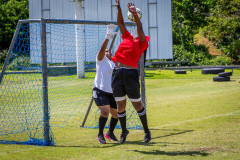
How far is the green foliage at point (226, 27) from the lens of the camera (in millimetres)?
42281

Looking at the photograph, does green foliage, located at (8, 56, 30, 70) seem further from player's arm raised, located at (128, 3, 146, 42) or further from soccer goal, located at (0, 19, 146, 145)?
player's arm raised, located at (128, 3, 146, 42)

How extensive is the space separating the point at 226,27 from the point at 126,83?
125 ft

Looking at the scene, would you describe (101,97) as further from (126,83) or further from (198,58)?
(198,58)

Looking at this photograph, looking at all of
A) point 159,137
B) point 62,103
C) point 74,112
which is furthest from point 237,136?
point 62,103

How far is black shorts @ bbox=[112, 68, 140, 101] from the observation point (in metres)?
7.47

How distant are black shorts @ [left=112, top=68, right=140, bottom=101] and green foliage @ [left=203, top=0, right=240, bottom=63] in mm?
35858

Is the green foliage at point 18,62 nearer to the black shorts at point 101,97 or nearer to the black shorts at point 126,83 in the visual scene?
the black shorts at point 101,97

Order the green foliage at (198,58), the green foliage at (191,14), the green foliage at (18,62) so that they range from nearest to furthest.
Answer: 1. the green foliage at (18,62)
2. the green foliage at (198,58)
3. the green foliage at (191,14)

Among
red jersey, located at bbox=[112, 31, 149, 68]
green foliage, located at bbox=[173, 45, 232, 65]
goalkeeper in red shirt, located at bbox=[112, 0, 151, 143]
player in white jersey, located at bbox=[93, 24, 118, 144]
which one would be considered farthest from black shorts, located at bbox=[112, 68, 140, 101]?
green foliage, located at bbox=[173, 45, 232, 65]

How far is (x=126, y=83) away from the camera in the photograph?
7.48 m

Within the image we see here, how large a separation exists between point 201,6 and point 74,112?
36.9m

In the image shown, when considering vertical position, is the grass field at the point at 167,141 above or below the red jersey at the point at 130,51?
below

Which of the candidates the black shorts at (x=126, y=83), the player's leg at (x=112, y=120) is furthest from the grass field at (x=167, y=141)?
the black shorts at (x=126, y=83)

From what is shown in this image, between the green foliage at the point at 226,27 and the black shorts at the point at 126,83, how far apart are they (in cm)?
3586
